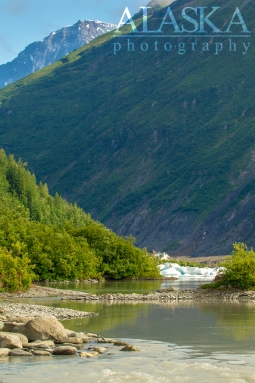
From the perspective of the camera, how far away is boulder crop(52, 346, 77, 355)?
30.8 metres

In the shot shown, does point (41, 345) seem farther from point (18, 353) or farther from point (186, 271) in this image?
point (186, 271)

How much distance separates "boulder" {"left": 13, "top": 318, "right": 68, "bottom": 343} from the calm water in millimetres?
2405

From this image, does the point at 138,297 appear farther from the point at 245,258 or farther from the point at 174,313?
the point at 174,313

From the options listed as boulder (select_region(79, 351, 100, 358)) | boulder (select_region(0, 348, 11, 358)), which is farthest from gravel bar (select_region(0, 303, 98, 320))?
boulder (select_region(79, 351, 100, 358))

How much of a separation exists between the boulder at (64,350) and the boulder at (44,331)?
1936mm

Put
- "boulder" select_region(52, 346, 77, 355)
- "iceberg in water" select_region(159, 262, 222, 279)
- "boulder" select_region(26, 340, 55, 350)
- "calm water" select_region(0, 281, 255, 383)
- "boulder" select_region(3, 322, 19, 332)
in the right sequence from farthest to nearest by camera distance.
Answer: "iceberg in water" select_region(159, 262, 222, 279), "boulder" select_region(3, 322, 19, 332), "boulder" select_region(26, 340, 55, 350), "boulder" select_region(52, 346, 77, 355), "calm water" select_region(0, 281, 255, 383)

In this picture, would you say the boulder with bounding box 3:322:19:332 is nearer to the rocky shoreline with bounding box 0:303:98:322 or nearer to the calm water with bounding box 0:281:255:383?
the calm water with bounding box 0:281:255:383

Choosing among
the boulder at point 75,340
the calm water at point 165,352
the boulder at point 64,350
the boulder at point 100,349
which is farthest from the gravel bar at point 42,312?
the boulder at point 64,350

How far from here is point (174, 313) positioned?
4947 centimetres

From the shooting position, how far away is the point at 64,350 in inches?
1214

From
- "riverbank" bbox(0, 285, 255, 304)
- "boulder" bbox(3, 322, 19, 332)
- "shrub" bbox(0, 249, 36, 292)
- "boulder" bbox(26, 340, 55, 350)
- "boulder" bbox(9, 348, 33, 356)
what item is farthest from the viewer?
"shrub" bbox(0, 249, 36, 292)

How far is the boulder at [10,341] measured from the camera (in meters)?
31.3

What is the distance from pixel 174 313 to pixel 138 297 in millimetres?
15291

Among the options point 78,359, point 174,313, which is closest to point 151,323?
point 174,313
